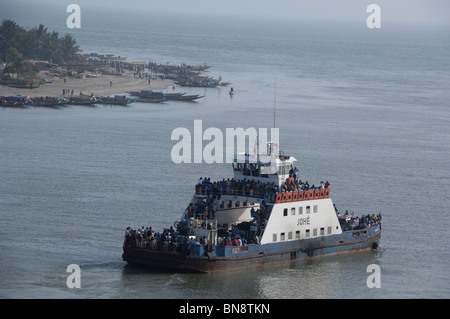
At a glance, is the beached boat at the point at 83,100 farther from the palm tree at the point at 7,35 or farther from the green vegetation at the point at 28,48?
the palm tree at the point at 7,35

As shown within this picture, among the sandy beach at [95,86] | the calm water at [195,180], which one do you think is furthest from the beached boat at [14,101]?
the sandy beach at [95,86]

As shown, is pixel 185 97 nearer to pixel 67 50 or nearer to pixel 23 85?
pixel 23 85

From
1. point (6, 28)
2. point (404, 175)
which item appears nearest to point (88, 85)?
point (6, 28)

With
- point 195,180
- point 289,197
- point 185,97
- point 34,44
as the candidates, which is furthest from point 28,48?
point 289,197

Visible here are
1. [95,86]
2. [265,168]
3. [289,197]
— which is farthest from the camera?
[95,86]

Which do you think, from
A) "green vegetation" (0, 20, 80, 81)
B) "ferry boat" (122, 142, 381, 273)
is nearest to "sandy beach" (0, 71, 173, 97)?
"green vegetation" (0, 20, 80, 81)

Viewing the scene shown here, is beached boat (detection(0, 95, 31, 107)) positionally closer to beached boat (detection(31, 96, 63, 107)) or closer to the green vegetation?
beached boat (detection(31, 96, 63, 107))
